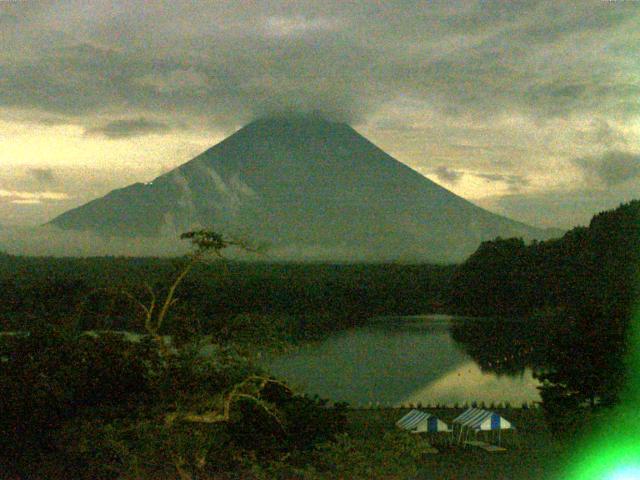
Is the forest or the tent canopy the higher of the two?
the forest

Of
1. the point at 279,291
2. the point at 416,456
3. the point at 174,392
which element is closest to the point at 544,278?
the point at 279,291

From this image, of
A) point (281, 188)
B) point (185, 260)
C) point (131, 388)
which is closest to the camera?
point (185, 260)

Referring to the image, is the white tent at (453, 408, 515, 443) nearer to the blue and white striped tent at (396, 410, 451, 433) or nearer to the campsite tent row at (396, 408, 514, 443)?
the campsite tent row at (396, 408, 514, 443)

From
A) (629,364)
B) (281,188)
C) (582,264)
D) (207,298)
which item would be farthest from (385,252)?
(629,364)

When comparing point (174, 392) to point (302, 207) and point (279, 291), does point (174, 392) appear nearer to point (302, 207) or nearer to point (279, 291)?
point (279, 291)

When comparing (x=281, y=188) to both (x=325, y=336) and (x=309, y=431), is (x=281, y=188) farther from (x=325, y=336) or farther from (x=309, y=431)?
(x=309, y=431)

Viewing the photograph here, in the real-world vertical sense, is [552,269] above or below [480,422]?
above

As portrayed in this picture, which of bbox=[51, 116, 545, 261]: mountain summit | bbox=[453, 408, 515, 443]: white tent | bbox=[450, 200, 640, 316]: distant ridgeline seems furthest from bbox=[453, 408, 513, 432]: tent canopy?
bbox=[51, 116, 545, 261]: mountain summit

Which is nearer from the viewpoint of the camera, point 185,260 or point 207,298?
point 185,260

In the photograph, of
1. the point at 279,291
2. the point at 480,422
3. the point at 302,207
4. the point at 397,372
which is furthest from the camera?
the point at 302,207
